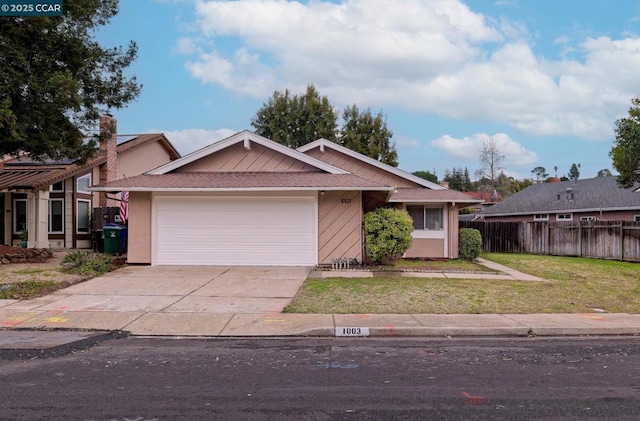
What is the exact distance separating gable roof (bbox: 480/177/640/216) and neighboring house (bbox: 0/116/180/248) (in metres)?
26.5

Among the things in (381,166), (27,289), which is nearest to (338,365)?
(27,289)

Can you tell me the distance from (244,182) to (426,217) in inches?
297

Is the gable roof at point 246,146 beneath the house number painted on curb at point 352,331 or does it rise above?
above

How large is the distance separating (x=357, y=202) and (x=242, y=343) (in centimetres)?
867

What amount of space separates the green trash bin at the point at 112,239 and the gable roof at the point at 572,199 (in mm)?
26861

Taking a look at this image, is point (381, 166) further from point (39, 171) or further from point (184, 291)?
point (39, 171)

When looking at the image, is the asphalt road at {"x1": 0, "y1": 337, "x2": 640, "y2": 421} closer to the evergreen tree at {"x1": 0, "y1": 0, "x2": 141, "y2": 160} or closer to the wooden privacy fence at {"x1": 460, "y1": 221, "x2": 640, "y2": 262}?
the evergreen tree at {"x1": 0, "y1": 0, "x2": 141, "y2": 160}

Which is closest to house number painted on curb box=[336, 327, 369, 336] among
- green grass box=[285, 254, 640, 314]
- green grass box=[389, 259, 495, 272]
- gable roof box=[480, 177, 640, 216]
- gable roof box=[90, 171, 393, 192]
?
green grass box=[285, 254, 640, 314]

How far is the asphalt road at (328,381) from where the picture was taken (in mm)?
4488

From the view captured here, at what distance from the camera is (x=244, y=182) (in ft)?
49.0

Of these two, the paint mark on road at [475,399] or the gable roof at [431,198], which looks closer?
the paint mark on road at [475,399]

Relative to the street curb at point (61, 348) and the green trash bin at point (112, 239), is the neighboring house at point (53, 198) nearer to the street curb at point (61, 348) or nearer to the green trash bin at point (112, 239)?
the green trash bin at point (112, 239)

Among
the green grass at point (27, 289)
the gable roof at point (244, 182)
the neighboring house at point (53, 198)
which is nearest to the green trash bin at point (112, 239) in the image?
the gable roof at point (244, 182)

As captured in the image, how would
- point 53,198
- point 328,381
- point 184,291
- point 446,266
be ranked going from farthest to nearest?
1. point 53,198
2. point 446,266
3. point 184,291
4. point 328,381
